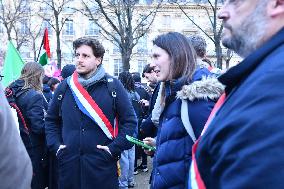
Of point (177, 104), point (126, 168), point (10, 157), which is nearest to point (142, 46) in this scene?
point (126, 168)

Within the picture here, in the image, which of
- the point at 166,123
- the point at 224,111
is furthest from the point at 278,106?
the point at 166,123

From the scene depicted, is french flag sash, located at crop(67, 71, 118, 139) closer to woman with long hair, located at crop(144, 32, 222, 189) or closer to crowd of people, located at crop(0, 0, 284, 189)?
crowd of people, located at crop(0, 0, 284, 189)

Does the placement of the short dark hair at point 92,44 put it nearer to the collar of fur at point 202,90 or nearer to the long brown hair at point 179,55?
the long brown hair at point 179,55

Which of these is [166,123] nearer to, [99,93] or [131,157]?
[99,93]

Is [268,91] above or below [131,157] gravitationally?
above

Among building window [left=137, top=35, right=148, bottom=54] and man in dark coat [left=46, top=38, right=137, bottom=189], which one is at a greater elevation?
man in dark coat [left=46, top=38, right=137, bottom=189]

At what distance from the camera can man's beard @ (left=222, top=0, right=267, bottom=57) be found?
1558 millimetres

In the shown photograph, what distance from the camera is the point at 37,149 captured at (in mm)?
6223

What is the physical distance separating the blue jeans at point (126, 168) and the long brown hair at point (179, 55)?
176 inches

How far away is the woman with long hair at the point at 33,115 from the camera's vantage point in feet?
19.4

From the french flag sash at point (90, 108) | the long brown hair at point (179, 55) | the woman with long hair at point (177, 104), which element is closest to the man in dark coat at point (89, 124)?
the french flag sash at point (90, 108)

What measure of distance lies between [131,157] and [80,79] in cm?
421

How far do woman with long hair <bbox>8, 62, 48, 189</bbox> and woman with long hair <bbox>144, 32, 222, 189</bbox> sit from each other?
2.71 m

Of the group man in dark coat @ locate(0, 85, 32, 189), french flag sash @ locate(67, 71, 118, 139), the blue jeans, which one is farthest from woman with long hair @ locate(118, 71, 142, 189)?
man in dark coat @ locate(0, 85, 32, 189)
